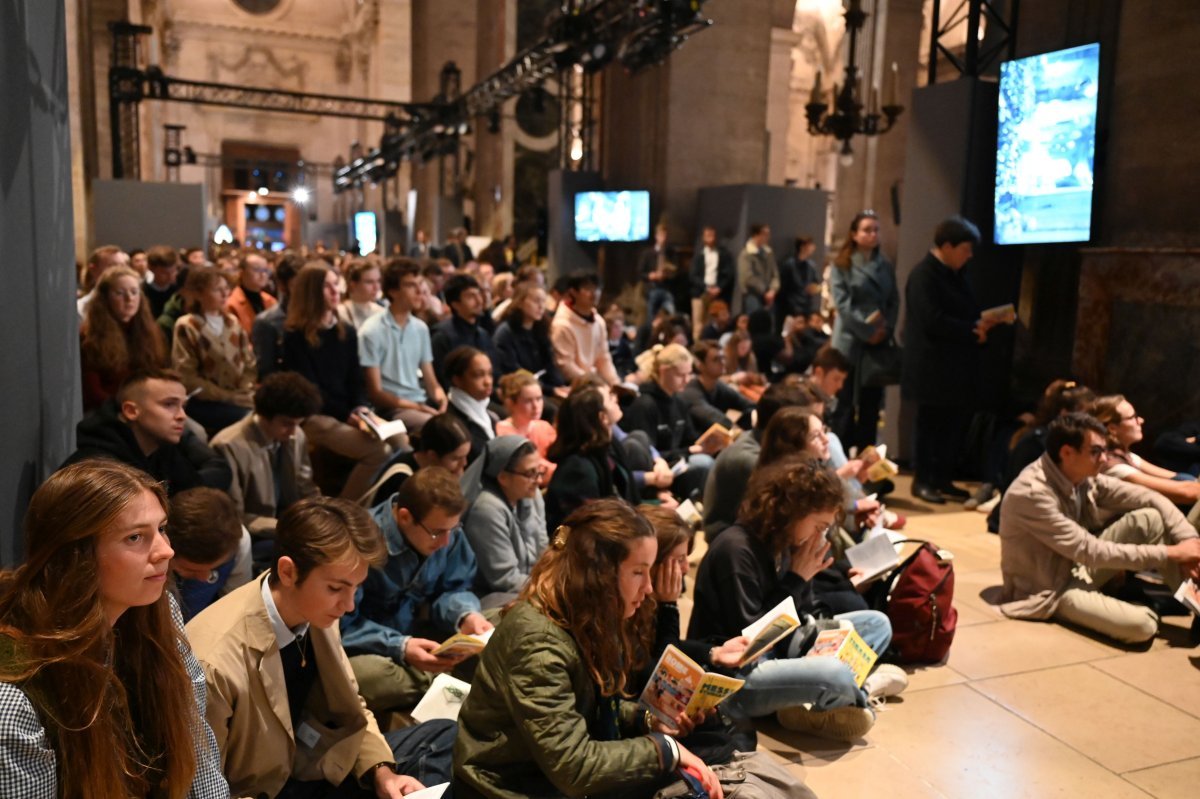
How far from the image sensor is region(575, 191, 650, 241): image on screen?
13547 mm

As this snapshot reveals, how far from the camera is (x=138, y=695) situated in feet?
Answer: 5.82

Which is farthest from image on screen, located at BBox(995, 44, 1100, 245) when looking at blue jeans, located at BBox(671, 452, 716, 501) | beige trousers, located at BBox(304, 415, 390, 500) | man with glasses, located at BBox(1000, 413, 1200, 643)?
beige trousers, located at BBox(304, 415, 390, 500)

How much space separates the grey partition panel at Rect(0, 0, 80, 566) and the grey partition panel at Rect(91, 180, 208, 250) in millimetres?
11497

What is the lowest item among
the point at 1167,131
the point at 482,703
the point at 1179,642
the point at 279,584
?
the point at 1179,642

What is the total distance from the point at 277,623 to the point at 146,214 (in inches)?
561

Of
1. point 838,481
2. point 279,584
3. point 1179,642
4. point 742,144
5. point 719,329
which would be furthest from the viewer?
point 742,144

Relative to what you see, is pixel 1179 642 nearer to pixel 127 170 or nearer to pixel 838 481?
A: pixel 838 481

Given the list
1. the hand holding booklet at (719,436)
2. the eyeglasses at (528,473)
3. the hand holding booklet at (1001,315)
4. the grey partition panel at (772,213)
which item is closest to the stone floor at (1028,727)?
the eyeglasses at (528,473)

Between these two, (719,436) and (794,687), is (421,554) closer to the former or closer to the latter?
(794,687)

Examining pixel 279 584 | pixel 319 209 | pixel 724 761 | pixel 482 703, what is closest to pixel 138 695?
pixel 279 584

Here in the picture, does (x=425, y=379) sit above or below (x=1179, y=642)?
above

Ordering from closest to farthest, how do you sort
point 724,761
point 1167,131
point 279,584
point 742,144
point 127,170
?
1. point 279,584
2. point 724,761
3. point 1167,131
4. point 742,144
5. point 127,170

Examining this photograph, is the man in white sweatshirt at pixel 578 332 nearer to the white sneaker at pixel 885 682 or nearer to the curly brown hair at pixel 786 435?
the curly brown hair at pixel 786 435

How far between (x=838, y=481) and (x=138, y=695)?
2.58 m
